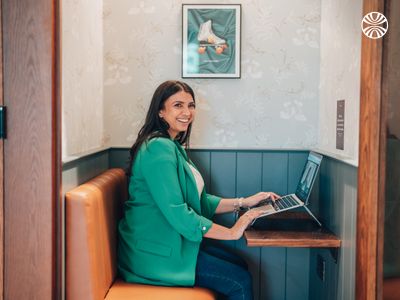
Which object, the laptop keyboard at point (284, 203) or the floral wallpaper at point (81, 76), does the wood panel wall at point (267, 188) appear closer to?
the laptop keyboard at point (284, 203)

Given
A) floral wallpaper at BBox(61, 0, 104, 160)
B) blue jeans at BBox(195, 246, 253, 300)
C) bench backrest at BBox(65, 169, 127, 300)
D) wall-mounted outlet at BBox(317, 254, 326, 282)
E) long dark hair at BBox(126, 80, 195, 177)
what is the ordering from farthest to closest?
wall-mounted outlet at BBox(317, 254, 326, 282) → long dark hair at BBox(126, 80, 195, 177) → blue jeans at BBox(195, 246, 253, 300) → floral wallpaper at BBox(61, 0, 104, 160) → bench backrest at BBox(65, 169, 127, 300)

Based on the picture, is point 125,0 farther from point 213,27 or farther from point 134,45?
point 213,27

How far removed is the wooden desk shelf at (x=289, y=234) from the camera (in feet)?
7.65

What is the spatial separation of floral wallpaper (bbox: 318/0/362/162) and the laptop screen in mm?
111

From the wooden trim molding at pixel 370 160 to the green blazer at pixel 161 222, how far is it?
0.68m

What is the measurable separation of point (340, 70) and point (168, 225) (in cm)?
107

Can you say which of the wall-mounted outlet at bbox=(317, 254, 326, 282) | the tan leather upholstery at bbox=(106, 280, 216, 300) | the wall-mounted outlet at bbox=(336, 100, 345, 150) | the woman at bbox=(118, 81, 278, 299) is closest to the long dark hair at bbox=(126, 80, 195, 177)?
the woman at bbox=(118, 81, 278, 299)

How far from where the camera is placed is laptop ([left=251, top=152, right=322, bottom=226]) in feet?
8.09

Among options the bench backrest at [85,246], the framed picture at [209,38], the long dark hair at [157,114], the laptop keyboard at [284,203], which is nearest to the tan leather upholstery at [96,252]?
the bench backrest at [85,246]

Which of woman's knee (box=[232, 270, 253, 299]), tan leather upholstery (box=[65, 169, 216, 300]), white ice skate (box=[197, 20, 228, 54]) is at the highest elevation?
white ice skate (box=[197, 20, 228, 54])

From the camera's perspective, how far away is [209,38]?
2926 mm

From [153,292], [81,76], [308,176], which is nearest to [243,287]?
[153,292]

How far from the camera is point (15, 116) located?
184 centimetres

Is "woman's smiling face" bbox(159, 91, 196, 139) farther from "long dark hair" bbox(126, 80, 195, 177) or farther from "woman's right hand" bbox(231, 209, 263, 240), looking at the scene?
"woman's right hand" bbox(231, 209, 263, 240)
